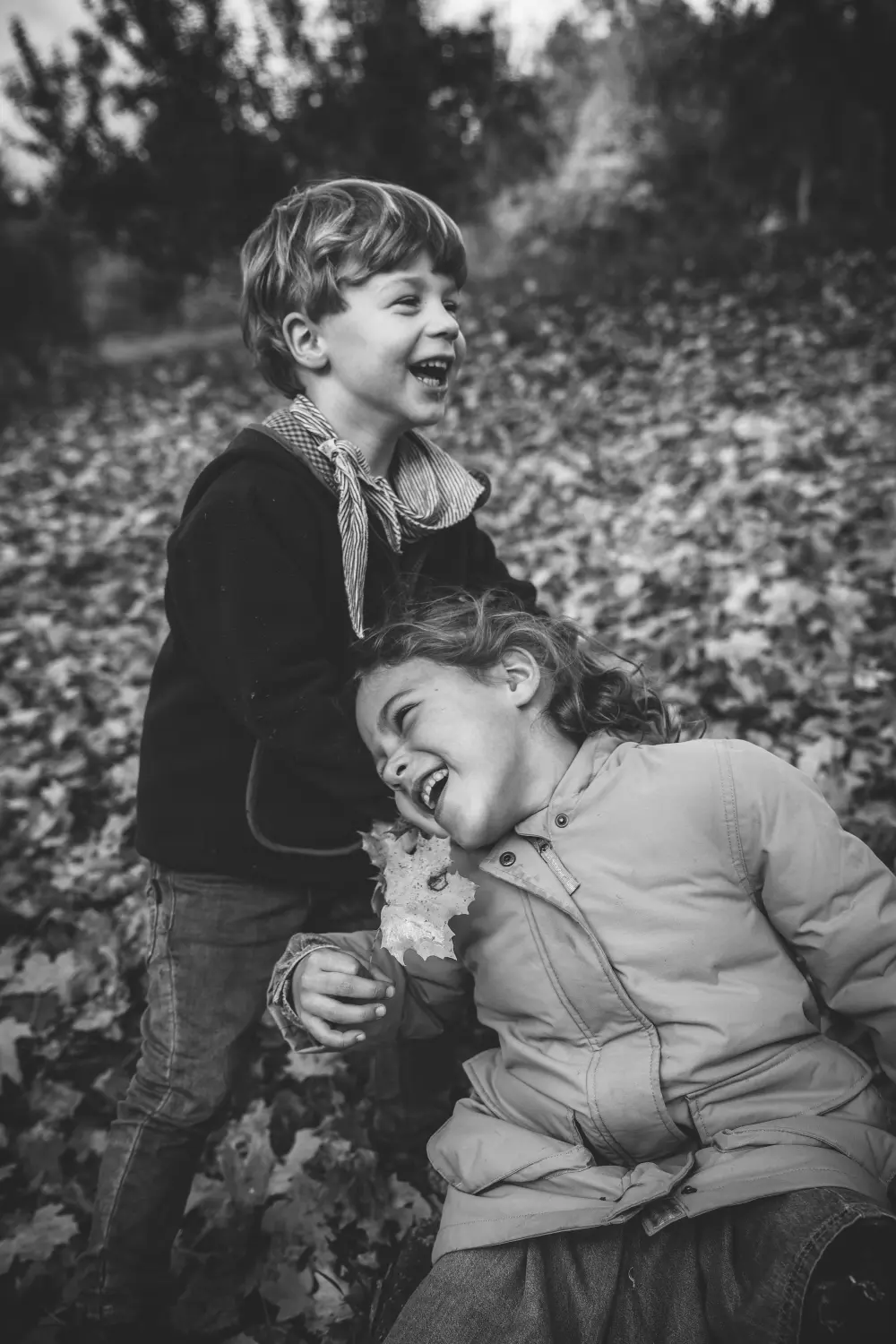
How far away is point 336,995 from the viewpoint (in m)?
1.68

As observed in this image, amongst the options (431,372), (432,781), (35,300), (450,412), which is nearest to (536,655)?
(432,781)

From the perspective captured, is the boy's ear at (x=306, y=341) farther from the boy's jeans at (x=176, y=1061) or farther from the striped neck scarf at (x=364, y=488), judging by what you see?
the boy's jeans at (x=176, y=1061)

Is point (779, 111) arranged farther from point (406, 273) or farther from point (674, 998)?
point (674, 998)

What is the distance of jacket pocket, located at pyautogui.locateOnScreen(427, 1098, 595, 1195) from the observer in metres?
1.59

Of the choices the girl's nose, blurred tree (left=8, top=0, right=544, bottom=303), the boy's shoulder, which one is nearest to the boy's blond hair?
the boy's shoulder

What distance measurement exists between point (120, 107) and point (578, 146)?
7669mm

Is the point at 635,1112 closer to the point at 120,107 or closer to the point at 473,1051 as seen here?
the point at 473,1051

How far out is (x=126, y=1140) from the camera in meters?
1.98

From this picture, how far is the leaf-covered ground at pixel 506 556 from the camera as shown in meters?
2.24

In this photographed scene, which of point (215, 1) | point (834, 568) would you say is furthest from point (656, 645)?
point (215, 1)

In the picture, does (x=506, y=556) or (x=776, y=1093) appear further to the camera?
(x=506, y=556)

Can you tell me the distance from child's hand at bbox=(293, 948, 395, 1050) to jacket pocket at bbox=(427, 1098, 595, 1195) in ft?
1.01

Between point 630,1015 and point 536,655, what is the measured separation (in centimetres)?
76

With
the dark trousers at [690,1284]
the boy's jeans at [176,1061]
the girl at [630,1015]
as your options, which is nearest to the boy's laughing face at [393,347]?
the girl at [630,1015]
